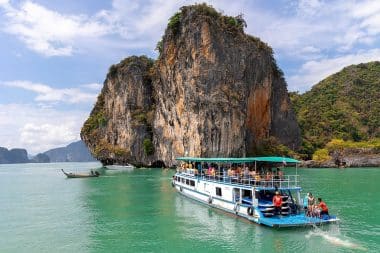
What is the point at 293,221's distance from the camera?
942 inches

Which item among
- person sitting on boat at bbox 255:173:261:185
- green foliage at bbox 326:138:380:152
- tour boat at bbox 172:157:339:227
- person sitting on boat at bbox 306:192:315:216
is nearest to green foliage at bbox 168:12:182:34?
tour boat at bbox 172:157:339:227

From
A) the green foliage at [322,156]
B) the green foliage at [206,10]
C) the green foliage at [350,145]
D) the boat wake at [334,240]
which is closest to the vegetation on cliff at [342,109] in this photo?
the green foliage at [350,145]

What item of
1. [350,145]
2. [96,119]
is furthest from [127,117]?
[350,145]

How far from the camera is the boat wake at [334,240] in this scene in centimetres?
2062

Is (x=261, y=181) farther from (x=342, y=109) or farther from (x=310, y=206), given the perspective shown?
(x=342, y=109)

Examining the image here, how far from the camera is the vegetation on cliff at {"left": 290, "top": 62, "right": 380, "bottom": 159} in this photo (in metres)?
110

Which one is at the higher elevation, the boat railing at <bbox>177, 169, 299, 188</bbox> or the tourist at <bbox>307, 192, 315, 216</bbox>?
the boat railing at <bbox>177, 169, 299, 188</bbox>

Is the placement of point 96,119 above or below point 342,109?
below

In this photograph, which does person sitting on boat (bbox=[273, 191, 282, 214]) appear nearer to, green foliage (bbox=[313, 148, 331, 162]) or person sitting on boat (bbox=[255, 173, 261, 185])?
person sitting on boat (bbox=[255, 173, 261, 185])

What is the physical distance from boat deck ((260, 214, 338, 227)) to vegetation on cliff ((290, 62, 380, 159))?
75.1m

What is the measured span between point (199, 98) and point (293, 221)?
49715 millimetres

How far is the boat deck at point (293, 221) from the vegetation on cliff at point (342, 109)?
75.1 m

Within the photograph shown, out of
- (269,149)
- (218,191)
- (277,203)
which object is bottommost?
(277,203)

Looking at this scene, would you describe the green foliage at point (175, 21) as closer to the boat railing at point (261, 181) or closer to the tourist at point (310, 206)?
the boat railing at point (261, 181)
